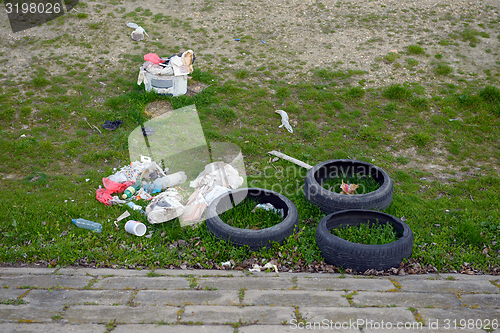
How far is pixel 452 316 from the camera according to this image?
3.72 metres

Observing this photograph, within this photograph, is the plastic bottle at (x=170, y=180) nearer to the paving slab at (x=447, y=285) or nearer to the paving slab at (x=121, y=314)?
the paving slab at (x=121, y=314)

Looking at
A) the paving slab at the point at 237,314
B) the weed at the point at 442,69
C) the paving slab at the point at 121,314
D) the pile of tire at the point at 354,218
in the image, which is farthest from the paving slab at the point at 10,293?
the weed at the point at 442,69

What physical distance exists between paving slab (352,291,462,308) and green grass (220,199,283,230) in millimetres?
1595

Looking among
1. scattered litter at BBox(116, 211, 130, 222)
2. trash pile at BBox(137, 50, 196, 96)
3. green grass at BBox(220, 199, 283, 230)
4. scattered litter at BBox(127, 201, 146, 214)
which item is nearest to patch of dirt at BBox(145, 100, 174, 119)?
trash pile at BBox(137, 50, 196, 96)

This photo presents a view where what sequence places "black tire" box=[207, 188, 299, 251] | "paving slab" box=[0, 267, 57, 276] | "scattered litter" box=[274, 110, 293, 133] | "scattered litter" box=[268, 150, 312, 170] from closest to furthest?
"paving slab" box=[0, 267, 57, 276] < "black tire" box=[207, 188, 299, 251] < "scattered litter" box=[268, 150, 312, 170] < "scattered litter" box=[274, 110, 293, 133]

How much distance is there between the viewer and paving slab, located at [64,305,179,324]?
3615 mm

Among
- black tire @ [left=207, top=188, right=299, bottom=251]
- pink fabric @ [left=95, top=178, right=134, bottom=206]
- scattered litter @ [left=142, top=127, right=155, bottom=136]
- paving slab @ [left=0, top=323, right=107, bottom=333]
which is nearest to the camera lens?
paving slab @ [left=0, top=323, right=107, bottom=333]

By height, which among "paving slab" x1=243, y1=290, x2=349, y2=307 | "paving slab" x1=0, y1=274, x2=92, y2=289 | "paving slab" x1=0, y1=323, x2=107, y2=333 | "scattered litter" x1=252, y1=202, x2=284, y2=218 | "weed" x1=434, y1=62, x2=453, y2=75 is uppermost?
"weed" x1=434, y1=62, x2=453, y2=75

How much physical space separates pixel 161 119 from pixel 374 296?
5.54 metres

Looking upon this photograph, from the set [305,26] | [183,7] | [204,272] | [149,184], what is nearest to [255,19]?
[305,26]

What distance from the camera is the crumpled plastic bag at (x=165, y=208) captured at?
16.8 ft

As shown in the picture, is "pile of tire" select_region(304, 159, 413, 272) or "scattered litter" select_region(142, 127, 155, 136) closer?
"pile of tire" select_region(304, 159, 413, 272)

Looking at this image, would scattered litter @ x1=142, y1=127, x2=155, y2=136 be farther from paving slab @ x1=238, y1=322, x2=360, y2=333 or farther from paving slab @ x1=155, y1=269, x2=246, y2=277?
paving slab @ x1=238, y1=322, x2=360, y2=333

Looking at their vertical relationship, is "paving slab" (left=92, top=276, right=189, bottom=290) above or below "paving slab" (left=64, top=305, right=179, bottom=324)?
below
